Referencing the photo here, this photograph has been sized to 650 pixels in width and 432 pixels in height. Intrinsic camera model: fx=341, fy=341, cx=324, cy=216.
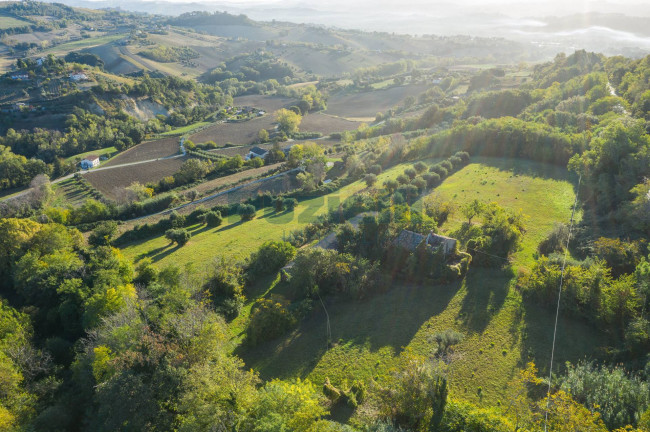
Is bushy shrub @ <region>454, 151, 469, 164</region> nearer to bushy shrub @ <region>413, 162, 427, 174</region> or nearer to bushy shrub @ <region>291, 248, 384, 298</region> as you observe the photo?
bushy shrub @ <region>413, 162, 427, 174</region>

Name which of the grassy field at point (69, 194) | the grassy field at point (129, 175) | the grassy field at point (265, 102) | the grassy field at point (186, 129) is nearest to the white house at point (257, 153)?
the grassy field at point (129, 175)

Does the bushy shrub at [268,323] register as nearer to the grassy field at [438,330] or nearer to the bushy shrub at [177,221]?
the grassy field at [438,330]

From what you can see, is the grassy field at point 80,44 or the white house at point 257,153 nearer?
the white house at point 257,153

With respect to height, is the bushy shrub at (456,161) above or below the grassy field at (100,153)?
above

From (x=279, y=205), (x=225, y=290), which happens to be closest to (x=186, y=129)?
(x=279, y=205)

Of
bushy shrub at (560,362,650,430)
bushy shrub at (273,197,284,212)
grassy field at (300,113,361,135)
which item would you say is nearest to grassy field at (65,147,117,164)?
grassy field at (300,113,361,135)

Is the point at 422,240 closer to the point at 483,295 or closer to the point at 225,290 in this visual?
the point at 483,295

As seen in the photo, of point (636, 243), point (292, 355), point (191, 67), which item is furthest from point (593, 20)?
point (191, 67)
